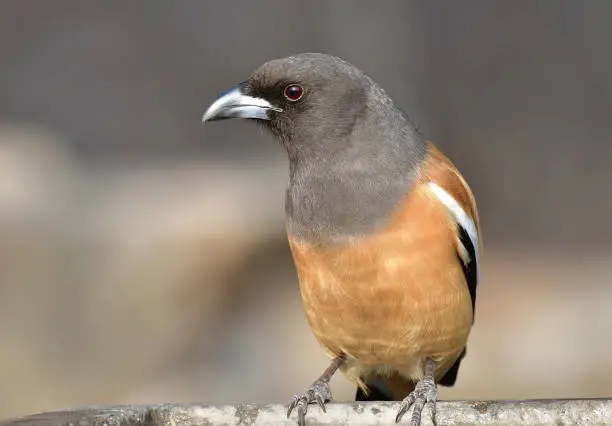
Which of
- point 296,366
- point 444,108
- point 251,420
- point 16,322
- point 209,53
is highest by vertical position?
point 209,53

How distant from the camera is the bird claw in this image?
13.0 ft

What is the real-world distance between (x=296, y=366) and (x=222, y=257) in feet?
3.29

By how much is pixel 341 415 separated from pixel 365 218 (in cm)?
88

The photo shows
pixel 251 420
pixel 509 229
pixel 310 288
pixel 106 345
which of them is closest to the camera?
pixel 251 420

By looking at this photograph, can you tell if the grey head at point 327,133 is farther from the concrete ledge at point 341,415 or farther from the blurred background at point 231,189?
the blurred background at point 231,189

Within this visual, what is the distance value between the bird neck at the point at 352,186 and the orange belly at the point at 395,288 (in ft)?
0.19

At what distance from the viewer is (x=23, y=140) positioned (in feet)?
27.3

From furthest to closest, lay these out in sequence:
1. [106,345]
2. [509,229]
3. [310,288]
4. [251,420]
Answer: [509,229] → [106,345] → [310,288] → [251,420]

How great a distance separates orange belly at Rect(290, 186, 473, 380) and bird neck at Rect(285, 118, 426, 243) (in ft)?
0.19

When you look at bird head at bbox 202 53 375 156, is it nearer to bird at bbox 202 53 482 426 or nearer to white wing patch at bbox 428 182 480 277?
bird at bbox 202 53 482 426

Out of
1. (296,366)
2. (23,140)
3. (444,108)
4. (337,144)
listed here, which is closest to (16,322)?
(23,140)

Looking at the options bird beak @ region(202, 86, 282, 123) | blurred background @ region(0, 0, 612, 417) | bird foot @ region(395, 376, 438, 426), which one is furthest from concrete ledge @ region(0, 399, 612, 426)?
blurred background @ region(0, 0, 612, 417)

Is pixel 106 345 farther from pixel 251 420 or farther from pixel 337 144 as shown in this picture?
pixel 251 420

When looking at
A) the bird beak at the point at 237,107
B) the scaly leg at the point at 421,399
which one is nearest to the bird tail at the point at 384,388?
the scaly leg at the point at 421,399
